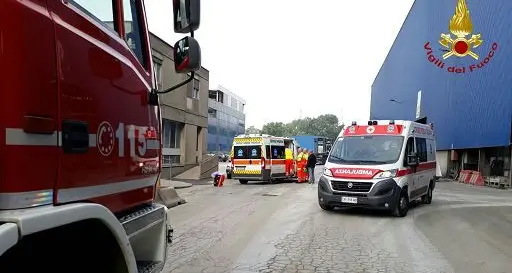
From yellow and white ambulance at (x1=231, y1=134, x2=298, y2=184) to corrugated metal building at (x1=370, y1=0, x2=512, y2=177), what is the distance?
11.9 m

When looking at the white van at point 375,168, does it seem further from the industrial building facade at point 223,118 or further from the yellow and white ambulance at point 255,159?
the industrial building facade at point 223,118

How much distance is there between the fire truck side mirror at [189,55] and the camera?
3307 mm

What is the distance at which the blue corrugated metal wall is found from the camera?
1032 inches

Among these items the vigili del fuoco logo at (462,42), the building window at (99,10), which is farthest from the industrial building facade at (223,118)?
the building window at (99,10)

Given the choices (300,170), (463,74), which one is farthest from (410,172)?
(463,74)

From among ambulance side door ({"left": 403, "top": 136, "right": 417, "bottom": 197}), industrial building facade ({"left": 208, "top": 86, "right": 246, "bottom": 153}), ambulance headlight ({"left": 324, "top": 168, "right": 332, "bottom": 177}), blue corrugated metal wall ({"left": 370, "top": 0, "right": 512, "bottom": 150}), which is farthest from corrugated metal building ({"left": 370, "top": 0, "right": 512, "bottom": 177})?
industrial building facade ({"left": 208, "top": 86, "right": 246, "bottom": 153})

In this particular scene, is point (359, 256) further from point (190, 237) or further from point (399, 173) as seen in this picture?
point (399, 173)

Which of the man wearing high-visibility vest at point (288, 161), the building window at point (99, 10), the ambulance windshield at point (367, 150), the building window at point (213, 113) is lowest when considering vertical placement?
the man wearing high-visibility vest at point (288, 161)

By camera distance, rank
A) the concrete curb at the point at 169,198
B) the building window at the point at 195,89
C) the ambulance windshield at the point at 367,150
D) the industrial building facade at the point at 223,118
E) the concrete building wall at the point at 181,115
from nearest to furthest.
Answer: the ambulance windshield at the point at 367,150
the concrete curb at the point at 169,198
the concrete building wall at the point at 181,115
the building window at the point at 195,89
the industrial building facade at the point at 223,118

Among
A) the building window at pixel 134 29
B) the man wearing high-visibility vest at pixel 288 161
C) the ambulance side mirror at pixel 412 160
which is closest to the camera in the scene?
the building window at pixel 134 29

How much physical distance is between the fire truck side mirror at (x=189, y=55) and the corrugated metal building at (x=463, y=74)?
999 inches

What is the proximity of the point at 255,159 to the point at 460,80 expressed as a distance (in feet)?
59.0

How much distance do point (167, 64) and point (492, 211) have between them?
15.7 meters

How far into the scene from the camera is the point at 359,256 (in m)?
7.37
